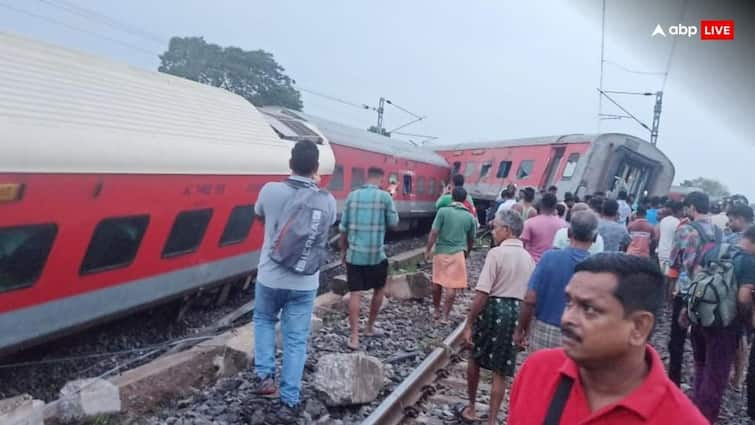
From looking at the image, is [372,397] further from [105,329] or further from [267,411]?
[105,329]

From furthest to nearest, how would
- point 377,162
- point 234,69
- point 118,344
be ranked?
point 234,69
point 377,162
point 118,344

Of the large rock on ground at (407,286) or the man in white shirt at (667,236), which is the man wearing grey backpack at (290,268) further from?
the man in white shirt at (667,236)

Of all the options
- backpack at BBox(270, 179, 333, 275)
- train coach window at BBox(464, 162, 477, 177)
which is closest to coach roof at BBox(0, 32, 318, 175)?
backpack at BBox(270, 179, 333, 275)

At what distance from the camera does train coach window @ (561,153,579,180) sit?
14406 mm

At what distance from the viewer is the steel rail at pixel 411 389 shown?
394cm

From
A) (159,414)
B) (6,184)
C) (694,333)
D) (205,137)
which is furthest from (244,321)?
(694,333)

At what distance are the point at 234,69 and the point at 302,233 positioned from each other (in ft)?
138

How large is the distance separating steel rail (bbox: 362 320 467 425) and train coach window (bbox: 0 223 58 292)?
2700 mm

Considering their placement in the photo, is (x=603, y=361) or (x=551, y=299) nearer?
(x=603, y=361)

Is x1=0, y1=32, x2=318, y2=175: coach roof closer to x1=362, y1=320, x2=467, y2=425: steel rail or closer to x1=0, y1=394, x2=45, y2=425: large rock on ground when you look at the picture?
x1=0, y1=394, x2=45, y2=425: large rock on ground

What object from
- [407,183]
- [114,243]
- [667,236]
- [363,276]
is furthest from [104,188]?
[407,183]

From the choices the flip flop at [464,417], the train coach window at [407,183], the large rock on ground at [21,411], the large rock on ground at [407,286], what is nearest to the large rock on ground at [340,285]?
the large rock on ground at [407,286]

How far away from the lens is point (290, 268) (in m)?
3.76

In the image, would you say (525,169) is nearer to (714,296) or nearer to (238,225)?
(238,225)
